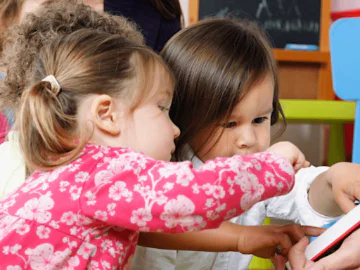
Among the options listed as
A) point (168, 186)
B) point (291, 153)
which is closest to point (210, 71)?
point (291, 153)

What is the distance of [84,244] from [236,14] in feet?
8.26

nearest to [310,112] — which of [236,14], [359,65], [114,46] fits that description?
[359,65]

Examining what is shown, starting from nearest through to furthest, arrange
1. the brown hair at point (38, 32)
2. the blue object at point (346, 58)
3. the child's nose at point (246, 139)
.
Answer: the brown hair at point (38, 32) → the child's nose at point (246, 139) → the blue object at point (346, 58)

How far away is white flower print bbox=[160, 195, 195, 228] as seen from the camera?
0.73 m

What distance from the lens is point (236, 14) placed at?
3135 millimetres

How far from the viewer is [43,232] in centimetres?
77

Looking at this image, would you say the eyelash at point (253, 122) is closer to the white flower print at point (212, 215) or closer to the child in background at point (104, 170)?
the child in background at point (104, 170)

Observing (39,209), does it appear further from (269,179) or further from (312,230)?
(312,230)

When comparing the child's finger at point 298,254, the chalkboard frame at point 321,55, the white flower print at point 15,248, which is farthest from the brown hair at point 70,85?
the chalkboard frame at point 321,55

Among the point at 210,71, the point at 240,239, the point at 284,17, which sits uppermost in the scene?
the point at 210,71

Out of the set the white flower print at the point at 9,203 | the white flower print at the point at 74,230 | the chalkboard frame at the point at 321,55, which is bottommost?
the chalkboard frame at the point at 321,55

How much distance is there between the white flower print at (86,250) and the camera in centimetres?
79

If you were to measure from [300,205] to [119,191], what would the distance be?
1.63 ft

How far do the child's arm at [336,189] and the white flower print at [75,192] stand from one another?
0.46 m
